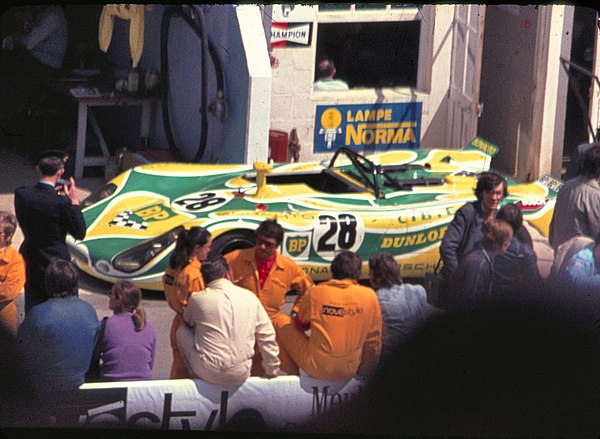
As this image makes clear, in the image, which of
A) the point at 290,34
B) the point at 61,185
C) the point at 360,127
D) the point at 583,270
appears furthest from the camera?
the point at 290,34

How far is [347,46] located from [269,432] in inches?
268

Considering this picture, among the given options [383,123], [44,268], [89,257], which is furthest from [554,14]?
[44,268]

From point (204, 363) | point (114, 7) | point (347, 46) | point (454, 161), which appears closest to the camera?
point (204, 363)

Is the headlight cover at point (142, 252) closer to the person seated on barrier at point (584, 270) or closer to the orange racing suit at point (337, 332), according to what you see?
the orange racing suit at point (337, 332)

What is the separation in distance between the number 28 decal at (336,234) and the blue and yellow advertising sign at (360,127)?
319 centimetres

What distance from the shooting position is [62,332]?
8.02 meters

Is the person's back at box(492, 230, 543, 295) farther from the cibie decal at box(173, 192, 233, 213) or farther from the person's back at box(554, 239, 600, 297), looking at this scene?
the cibie decal at box(173, 192, 233, 213)

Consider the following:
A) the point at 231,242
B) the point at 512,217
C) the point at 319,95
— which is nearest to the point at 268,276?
the point at 231,242

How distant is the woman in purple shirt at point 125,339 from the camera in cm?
805

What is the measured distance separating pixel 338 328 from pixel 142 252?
264 cm

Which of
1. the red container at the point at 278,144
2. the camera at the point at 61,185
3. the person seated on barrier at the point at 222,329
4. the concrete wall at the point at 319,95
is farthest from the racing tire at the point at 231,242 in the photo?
the concrete wall at the point at 319,95

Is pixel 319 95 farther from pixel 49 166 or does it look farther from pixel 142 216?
pixel 49 166

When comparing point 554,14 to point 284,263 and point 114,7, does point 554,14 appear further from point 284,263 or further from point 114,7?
point 284,263

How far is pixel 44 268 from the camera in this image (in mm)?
9078
